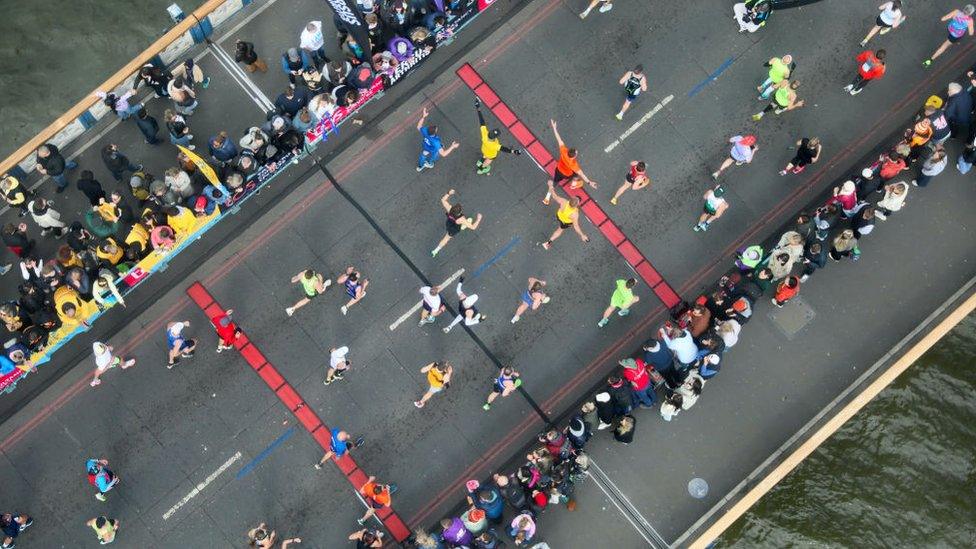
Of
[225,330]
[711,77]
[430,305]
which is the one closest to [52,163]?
[225,330]

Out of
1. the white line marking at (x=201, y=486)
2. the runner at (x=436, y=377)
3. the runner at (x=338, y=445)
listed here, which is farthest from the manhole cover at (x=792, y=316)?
the white line marking at (x=201, y=486)

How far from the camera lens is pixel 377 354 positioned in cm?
2478

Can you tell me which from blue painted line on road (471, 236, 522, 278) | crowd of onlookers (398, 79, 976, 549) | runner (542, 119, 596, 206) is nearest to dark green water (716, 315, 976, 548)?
crowd of onlookers (398, 79, 976, 549)

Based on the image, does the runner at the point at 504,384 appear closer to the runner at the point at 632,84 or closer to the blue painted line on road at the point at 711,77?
the runner at the point at 632,84

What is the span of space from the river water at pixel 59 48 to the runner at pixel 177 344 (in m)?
7.89

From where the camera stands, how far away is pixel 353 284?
78.5ft

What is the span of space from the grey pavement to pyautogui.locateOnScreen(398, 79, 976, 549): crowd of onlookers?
77cm

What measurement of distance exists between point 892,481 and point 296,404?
1414cm

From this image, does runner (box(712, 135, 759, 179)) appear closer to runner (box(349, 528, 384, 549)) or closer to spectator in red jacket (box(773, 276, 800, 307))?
spectator in red jacket (box(773, 276, 800, 307))

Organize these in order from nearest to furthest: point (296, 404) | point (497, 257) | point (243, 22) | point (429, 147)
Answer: point (296, 404) → point (429, 147) → point (497, 257) → point (243, 22)

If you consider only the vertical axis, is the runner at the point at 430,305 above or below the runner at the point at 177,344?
below

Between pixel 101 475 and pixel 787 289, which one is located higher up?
pixel 101 475

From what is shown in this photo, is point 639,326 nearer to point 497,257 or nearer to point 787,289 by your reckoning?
point 787,289

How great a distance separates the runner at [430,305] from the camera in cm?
2370
